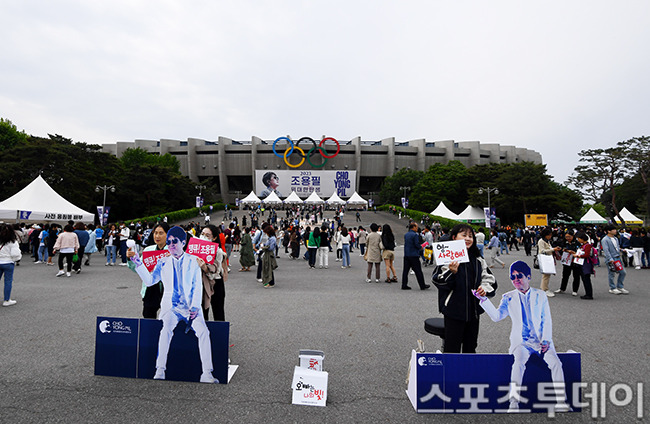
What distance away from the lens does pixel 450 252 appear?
117 inches

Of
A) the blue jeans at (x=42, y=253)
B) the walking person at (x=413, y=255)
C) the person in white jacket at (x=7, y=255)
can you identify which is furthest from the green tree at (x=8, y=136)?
the walking person at (x=413, y=255)

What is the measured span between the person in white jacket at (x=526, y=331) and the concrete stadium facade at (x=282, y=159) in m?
63.3

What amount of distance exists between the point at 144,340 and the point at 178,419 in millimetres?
901

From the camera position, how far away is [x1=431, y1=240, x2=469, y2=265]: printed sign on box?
290 cm

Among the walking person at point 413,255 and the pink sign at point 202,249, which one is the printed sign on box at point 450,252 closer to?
the pink sign at point 202,249

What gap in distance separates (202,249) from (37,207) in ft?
51.6

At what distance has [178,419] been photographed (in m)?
2.67

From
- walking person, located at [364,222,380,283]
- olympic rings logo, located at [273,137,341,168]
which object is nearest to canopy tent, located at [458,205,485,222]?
walking person, located at [364,222,380,283]

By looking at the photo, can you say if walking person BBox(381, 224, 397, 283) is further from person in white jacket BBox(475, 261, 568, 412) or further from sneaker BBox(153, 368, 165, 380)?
sneaker BBox(153, 368, 165, 380)

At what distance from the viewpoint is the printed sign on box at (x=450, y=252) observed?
9.53ft

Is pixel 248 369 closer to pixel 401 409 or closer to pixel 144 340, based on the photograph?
pixel 144 340

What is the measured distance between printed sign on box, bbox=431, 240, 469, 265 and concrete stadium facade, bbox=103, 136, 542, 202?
207 feet

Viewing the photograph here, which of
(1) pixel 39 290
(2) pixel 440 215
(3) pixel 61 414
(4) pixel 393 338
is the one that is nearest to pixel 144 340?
(3) pixel 61 414

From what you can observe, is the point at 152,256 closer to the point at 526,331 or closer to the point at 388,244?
the point at 526,331
